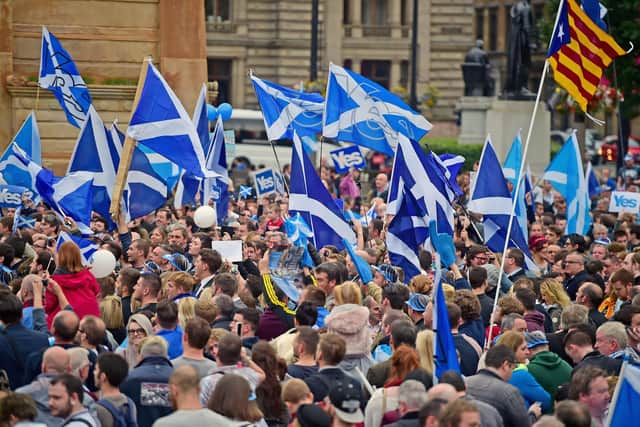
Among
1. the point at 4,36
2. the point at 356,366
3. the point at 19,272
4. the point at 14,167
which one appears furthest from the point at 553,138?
the point at 356,366

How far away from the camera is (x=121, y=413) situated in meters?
8.08

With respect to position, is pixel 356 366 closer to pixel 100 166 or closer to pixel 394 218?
pixel 394 218

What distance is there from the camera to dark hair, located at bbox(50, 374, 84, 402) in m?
→ 7.64

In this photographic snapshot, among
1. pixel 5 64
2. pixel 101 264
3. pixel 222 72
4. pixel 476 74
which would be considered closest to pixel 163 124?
pixel 101 264

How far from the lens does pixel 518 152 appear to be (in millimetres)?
20359

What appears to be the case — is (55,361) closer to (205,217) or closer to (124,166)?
(124,166)

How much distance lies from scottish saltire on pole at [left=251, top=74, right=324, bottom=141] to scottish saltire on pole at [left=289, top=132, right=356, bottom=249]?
9.70ft

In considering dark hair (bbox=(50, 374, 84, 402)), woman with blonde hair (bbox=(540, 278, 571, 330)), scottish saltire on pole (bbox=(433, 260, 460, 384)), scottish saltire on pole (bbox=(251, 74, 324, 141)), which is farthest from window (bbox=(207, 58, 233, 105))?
dark hair (bbox=(50, 374, 84, 402))

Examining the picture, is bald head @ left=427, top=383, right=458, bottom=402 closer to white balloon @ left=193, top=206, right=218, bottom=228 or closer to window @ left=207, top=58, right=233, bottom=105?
white balloon @ left=193, top=206, right=218, bottom=228

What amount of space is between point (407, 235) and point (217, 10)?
56.0 meters

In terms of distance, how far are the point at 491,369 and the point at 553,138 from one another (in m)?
44.6

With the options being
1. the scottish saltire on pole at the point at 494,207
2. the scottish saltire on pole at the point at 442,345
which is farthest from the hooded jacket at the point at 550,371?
the scottish saltire on pole at the point at 494,207

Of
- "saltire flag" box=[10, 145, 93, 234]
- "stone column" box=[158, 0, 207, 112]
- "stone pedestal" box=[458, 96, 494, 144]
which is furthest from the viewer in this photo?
"stone pedestal" box=[458, 96, 494, 144]

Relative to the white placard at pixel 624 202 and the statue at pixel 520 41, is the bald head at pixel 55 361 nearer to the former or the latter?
the white placard at pixel 624 202
